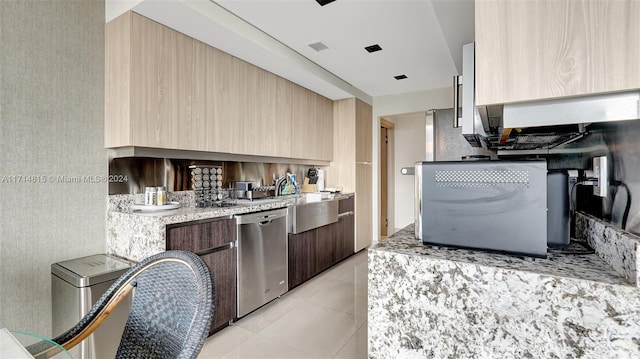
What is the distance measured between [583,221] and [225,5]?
2.56 metres

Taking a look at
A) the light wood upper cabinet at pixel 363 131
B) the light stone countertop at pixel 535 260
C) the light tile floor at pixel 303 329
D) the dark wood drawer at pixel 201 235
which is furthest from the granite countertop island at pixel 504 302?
the light wood upper cabinet at pixel 363 131

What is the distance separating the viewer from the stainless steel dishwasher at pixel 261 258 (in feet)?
7.65

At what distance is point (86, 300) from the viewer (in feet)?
5.33

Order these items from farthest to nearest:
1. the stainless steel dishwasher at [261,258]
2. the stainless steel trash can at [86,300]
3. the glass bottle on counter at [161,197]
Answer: the stainless steel dishwasher at [261,258] → the glass bottle on counter at [161,197] → the stainless steel trash can at [86,300]

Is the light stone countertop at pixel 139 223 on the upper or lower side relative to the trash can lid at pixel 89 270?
upper

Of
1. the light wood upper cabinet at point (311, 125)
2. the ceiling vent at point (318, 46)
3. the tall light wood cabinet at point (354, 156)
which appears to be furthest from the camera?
the tall light wood cabinet at point (354, 156)

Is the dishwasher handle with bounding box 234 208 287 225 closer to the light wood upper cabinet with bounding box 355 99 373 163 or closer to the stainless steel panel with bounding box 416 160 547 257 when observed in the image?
the stainless steel panel with bounding box 416 160 547 257

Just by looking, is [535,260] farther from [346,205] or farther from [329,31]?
[346,205]

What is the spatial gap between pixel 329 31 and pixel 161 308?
2.47 m

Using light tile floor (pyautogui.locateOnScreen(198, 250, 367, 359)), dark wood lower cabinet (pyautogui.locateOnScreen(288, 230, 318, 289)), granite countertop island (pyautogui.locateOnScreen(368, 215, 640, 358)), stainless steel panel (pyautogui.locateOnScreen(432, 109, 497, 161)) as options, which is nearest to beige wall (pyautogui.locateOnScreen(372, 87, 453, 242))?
stainless steel panel (pyautogui.locateOnScreen(432, 109, 497, 161))

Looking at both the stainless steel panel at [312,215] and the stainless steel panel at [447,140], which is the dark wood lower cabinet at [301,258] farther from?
the stainless steel panel at [447,140]

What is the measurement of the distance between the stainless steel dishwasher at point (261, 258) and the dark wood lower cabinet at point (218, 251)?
0.07 meters

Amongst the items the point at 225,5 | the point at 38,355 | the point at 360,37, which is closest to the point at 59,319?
the point at 38,355

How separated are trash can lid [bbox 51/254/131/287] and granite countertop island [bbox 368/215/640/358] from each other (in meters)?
1.58
